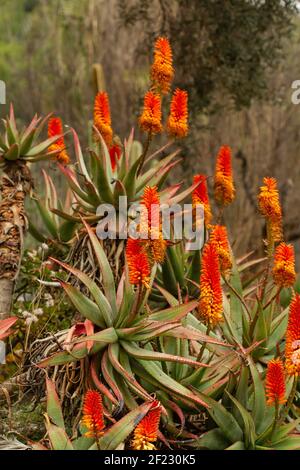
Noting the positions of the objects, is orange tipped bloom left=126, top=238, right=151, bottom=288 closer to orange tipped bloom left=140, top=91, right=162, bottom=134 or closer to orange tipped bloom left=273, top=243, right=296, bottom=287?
orange tipped bloom left=273, top=243, right=296, bottom=287

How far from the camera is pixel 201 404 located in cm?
308

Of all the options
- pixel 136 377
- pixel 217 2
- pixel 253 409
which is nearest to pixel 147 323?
pixel 136 377

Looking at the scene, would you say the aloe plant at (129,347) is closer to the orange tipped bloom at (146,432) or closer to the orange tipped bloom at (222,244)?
the orange tipped bloom at (222,244)

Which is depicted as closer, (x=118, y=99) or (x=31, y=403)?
(x=31, y=403)

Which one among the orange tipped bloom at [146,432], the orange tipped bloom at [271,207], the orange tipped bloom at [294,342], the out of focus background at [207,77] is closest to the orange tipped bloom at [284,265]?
the orange tipped bloom at [271,207]

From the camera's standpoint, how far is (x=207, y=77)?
873cm

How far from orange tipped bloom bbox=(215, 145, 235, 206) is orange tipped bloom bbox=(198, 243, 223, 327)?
1005 millimetres

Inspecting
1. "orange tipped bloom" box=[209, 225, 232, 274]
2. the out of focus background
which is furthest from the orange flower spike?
the out of focus background

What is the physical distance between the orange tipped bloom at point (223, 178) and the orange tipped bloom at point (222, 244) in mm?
479

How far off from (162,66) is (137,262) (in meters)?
1.27

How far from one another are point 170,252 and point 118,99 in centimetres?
675

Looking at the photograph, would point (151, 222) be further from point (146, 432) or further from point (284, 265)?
point (146, 432)

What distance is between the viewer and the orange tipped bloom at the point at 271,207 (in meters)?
3.43
